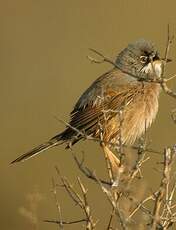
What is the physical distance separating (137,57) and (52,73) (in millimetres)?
4294

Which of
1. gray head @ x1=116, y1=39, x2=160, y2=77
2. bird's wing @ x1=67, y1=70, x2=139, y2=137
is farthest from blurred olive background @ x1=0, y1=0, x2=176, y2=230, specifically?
bird's wing @ x1=67, y1=70, x2=139, y2=137

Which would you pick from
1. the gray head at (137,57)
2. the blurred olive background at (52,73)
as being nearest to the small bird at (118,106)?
the gray head at (137,57)

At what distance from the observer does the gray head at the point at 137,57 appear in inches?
313

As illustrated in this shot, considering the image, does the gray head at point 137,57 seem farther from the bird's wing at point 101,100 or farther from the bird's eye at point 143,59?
the bird's wing at point 101,100

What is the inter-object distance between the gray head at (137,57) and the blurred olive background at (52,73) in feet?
4.28

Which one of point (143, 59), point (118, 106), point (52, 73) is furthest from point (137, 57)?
point (52, 73)

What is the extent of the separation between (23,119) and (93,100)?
3.84m

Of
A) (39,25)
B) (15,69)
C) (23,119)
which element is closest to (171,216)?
(23,119)

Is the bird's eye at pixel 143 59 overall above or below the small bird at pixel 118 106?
above

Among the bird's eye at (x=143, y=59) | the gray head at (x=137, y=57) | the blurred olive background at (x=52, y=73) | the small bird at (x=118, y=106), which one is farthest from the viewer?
the blurred olive background at (x=52, y=73)

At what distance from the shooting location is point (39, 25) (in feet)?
45.2

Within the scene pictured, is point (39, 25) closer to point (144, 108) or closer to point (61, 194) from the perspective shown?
point (61, 194)

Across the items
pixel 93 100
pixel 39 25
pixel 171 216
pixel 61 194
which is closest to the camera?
pixel 171 216

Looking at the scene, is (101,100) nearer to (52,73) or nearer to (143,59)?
(143,59)
